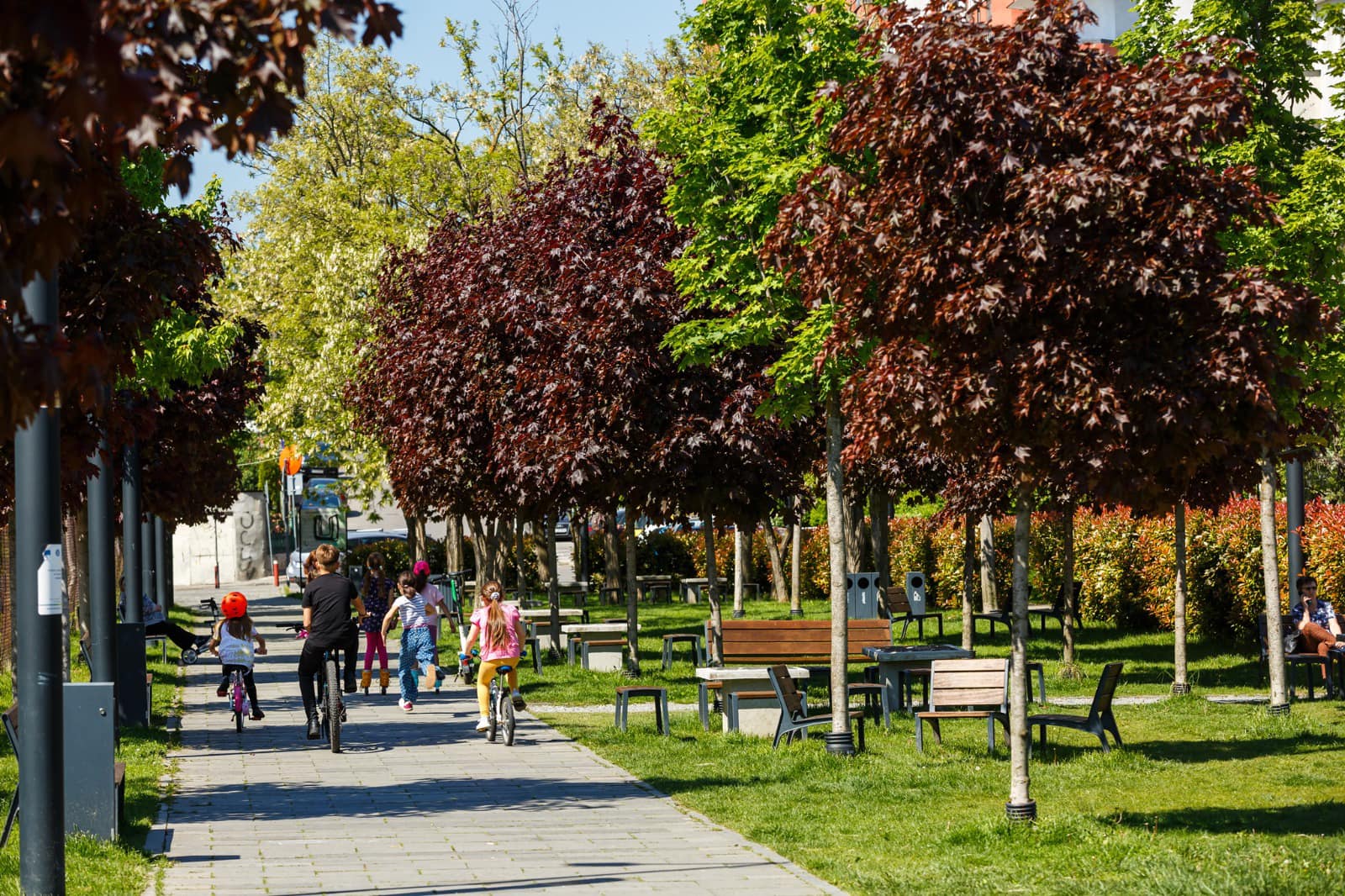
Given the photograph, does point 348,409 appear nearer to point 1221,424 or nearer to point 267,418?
point 267,418

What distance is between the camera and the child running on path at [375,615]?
2094 cm

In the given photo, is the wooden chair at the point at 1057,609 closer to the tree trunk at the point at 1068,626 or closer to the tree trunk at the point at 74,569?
the tree trunk at the point at 1068,626

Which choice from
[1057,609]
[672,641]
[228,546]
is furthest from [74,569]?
[228,546]

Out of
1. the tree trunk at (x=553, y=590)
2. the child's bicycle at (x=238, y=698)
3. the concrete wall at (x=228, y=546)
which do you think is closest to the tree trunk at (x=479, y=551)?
the tree trunk at (x=553, y=590)

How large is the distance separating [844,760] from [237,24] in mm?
10048

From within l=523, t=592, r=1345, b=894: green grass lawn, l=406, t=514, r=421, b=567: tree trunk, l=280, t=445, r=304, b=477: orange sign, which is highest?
l=280, t=445, r=304, b=477: orange sign

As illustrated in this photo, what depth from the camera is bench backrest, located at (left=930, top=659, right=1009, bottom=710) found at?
1360cm

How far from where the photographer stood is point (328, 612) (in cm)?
1542

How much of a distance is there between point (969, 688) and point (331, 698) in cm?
561

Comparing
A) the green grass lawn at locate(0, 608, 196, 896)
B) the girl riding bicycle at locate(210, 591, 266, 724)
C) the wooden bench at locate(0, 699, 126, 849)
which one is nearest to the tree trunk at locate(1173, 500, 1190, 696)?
the girl riding bicycle at locate(210, 591, 266, 724)

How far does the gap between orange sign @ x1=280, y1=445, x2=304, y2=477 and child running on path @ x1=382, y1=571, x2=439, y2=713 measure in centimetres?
2350

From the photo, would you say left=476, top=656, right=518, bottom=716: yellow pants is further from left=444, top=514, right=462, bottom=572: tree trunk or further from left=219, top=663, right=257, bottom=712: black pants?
left=444, top=514, right=462, bottom=572: tree trunk

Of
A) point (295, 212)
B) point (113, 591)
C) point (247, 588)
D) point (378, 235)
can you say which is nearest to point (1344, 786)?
point (113, 591)

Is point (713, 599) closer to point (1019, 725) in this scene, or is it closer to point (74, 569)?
point (74, 569)
